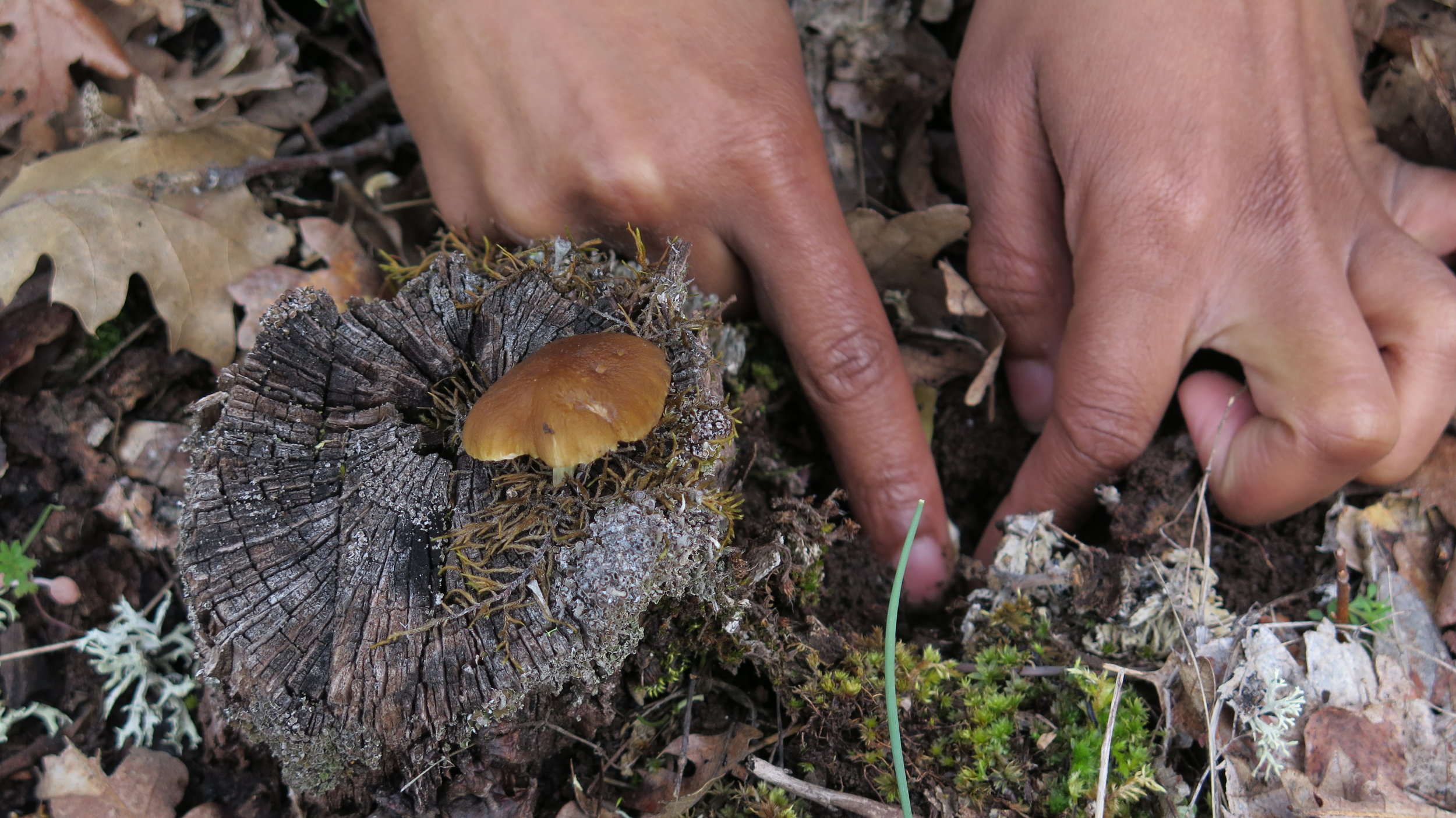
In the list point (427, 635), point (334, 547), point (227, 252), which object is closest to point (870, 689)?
point (427, 635)

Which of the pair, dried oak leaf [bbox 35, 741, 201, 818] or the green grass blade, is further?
dried oak leaf [bbox 35, 741, 201, 818]

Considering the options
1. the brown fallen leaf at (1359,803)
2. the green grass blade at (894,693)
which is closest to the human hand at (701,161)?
the green grass blade at (894,693)

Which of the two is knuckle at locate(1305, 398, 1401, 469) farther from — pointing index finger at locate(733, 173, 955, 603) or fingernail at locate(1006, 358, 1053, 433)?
pointing index finger at locate(733, 173, 955, 603)

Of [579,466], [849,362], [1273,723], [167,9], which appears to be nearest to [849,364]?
[849,362]

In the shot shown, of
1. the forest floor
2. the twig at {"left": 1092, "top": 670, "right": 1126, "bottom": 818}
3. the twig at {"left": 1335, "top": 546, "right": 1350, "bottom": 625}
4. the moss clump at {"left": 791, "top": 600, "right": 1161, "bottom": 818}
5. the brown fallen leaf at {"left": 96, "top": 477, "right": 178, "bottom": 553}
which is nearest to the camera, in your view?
the twig at {"left": 1092, "top": 670, "right": 1126, "bottom": 818}

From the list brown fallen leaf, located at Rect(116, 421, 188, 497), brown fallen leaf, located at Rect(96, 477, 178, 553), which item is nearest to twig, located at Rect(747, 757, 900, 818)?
brown fallen leaf, located at Rect(96, 477, 178, 553)

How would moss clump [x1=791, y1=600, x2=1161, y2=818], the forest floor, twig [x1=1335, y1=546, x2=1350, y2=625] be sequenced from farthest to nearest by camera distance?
twig [x1=1335, y1=546, x2=1350, y2=625] < the forest floor < moss clump [x1=791, y1=600, x2=1161, y2=818]

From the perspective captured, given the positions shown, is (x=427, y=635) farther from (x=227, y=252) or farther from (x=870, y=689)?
(x=227, y=252)

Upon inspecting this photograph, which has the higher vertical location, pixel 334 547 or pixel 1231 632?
pixel 334 547
